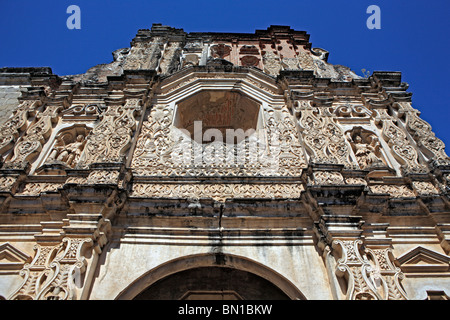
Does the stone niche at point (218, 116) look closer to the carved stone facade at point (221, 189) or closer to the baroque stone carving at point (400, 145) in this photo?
the carved stone facade at point (221, 189)

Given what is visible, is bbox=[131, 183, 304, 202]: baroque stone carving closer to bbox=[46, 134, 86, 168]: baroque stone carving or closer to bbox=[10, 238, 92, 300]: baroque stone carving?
bbox=[10, 238, 92, 300]: baroque stone carving

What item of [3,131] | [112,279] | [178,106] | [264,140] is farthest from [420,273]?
[3,131]

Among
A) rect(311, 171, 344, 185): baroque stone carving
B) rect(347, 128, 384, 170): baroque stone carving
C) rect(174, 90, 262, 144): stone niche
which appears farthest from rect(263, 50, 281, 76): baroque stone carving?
rect(311, 171, 344, 185): baroque stone carving

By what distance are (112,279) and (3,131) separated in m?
4.93

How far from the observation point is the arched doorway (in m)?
5.76

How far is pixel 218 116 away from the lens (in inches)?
382

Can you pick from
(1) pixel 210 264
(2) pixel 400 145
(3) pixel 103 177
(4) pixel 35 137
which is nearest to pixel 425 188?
(2) pixel 400 145

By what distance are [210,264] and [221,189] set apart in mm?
1526

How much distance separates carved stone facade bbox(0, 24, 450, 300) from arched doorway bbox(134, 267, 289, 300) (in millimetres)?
25

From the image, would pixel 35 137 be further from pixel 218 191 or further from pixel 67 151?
pixel 218 191

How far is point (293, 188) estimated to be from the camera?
6.50 metres

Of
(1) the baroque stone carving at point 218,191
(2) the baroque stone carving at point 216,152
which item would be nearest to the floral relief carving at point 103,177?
(1) the baroque stone carving at point 218,191

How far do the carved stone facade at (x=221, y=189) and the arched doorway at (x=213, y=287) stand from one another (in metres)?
0.03

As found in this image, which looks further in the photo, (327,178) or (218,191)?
(218,191)
